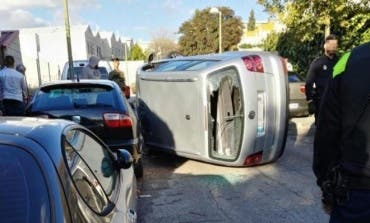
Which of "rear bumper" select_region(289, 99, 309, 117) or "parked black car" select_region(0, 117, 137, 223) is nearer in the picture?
"parked black car" select_region(0, 117, 137, 223)

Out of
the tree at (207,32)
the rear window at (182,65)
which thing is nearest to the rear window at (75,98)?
the rear window at (182,65)

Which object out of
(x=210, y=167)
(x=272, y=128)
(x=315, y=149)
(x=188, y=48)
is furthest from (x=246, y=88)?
(x=188, y=48)

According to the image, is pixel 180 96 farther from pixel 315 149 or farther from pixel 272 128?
pixel 315 149

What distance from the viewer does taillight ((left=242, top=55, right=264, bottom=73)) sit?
6984 millimetres

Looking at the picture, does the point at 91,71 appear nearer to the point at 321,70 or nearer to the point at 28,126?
the point at 321,70

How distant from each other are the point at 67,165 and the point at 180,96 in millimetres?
5067

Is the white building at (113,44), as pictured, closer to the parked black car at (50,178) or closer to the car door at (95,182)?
the car door at (95,182)

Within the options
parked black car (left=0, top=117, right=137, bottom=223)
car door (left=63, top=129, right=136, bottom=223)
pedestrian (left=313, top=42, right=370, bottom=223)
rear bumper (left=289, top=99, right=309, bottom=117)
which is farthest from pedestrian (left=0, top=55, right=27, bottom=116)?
pedestrian (left=313, top=42, right=370, bottom=223)

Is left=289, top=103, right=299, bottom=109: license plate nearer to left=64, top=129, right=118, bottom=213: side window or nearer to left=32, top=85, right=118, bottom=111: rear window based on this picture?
left=32, top=85, right=118, bottom=111: rear window

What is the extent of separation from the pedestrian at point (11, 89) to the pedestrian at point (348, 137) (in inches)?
309

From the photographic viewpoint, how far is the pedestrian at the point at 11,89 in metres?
9.51

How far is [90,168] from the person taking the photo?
9.90 ft

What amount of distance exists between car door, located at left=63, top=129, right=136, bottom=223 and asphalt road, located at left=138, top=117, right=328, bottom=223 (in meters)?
1.79

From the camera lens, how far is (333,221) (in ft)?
8.82
